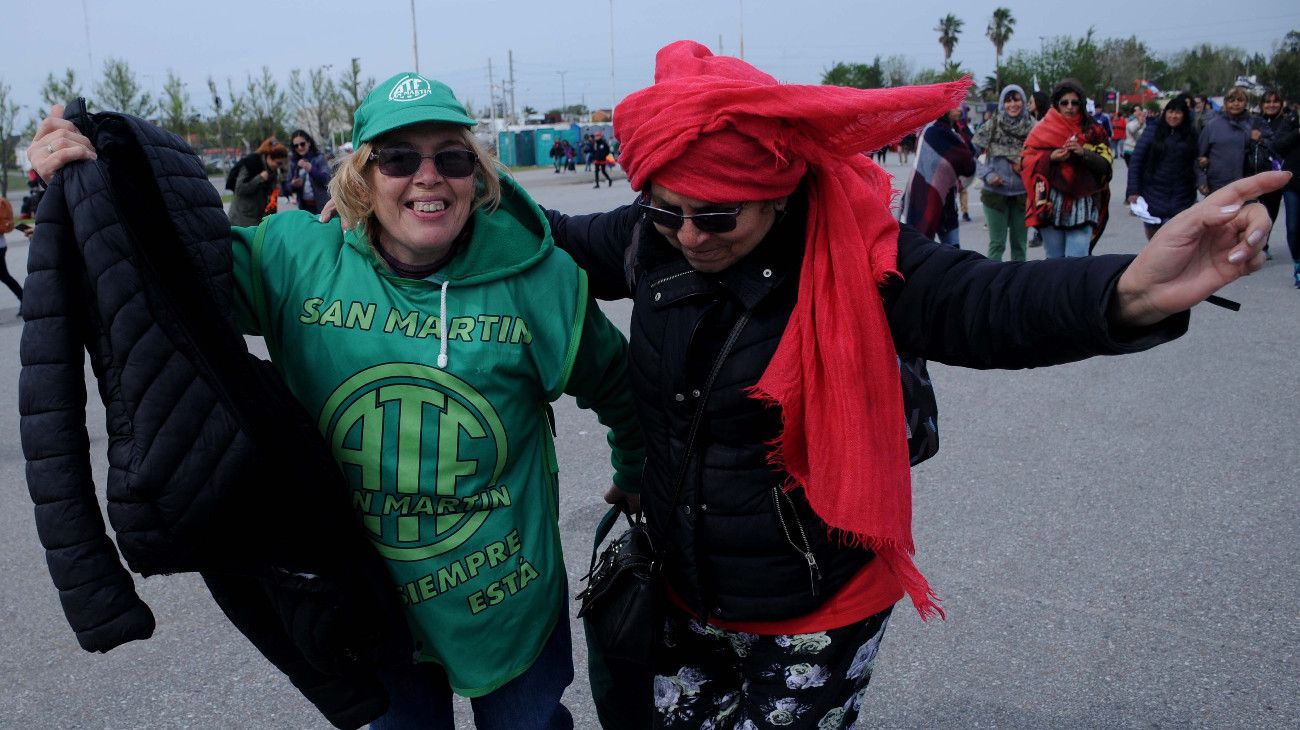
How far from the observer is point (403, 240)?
2084 millimetres

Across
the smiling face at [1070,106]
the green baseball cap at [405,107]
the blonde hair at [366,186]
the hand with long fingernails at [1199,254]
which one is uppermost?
the smiling face at [1070,106]

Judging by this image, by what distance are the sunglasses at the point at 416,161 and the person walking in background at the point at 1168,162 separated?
345 inches

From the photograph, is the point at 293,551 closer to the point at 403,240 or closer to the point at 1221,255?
the point at 403,240

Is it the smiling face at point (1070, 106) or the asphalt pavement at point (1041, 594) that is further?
the smiling face at point (1070, 106)

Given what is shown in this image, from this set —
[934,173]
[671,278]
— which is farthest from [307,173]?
[671,278]

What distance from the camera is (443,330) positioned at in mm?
2057

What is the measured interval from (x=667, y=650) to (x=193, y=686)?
1.80 meters

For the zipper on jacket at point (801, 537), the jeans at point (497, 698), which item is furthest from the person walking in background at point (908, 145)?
the jeans at point (497, 698)

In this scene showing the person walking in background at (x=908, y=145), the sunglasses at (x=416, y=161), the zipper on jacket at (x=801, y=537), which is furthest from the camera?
the person walking in background at (x=908, y=145)

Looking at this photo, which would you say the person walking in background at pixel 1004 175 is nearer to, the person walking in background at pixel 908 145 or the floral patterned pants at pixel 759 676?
the person walking in background at pixel 908 145

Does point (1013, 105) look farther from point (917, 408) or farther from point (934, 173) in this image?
point (917, 408)

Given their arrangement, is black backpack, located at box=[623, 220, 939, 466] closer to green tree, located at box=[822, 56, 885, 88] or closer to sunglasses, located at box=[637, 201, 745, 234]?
sunglasses, located at box=[637, 201, 745, 234]

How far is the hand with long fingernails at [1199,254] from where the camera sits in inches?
55.8

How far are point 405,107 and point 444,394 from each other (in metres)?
0.57
